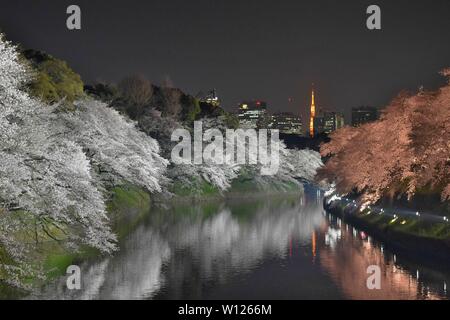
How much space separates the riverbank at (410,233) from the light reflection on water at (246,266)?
121 centimetres

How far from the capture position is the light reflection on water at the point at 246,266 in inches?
1016

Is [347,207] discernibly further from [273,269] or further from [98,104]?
[273,269]

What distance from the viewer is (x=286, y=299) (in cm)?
2492

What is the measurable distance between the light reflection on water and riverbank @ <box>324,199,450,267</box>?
47.8 inches

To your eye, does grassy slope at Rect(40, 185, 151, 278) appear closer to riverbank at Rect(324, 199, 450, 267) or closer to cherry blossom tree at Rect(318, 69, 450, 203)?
riverbank at Rect(324, 199, 450, 267)

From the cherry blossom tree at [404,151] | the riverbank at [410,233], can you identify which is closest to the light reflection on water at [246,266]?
the riverbank at [410,233]

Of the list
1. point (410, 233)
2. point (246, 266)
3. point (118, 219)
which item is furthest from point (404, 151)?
point (118, 219)

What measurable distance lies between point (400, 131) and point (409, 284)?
70.8 feet

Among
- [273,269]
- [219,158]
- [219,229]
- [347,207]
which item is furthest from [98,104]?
[219,158]

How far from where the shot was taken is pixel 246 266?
3259cm

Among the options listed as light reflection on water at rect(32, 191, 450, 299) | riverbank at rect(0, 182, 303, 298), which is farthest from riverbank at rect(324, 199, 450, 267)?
riverbank at rect(0, 182, 303, 298)

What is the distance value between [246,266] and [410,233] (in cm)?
1229

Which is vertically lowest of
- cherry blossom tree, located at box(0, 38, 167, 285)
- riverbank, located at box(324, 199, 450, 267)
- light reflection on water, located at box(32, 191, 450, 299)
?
light reflection on water, located at box(32, 191, 450, 299)

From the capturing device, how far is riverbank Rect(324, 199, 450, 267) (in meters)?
34.1
